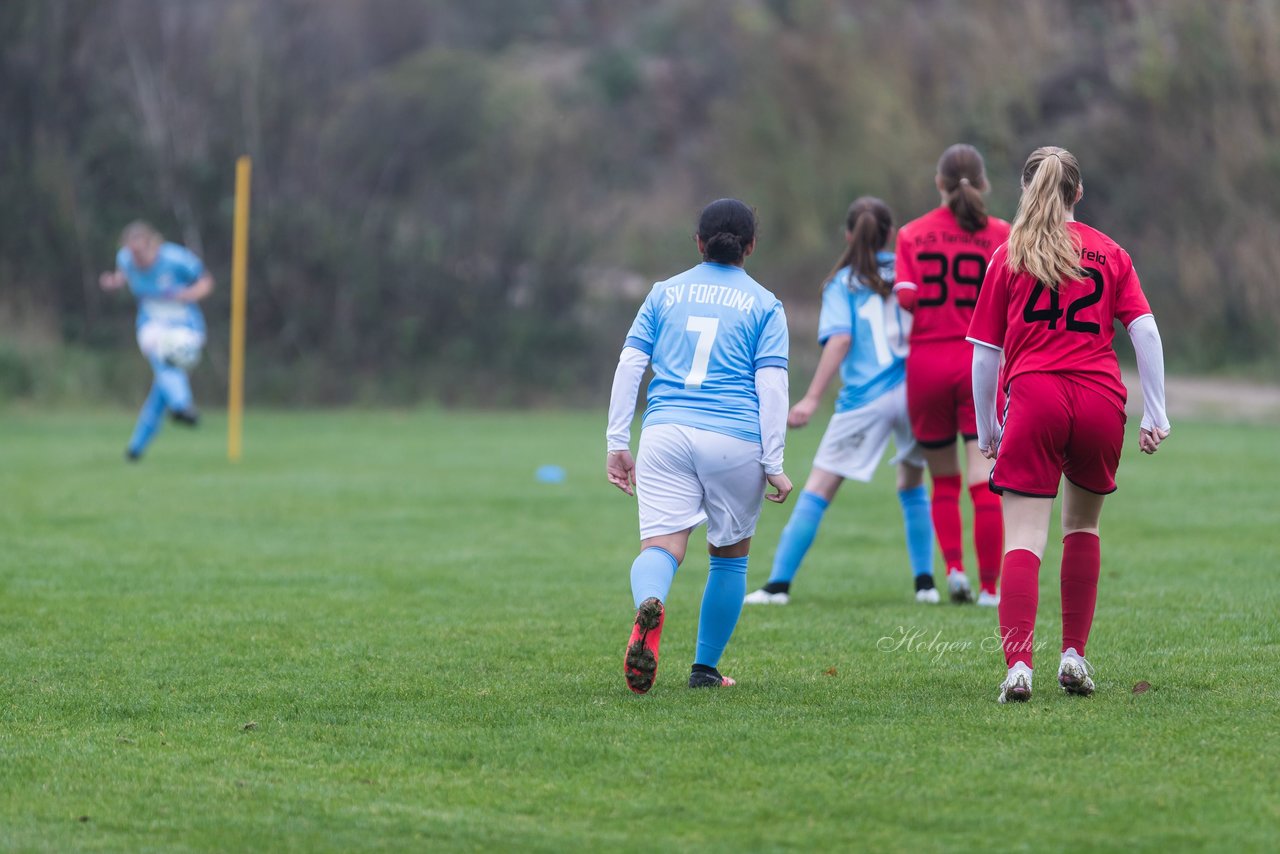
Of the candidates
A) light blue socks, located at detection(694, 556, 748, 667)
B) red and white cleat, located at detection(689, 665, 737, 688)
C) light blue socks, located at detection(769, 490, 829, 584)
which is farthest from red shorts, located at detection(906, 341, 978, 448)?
red and white cleat, located at detection(689, 665, 737, 688)

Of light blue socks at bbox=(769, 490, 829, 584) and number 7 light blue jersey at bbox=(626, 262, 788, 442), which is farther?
light blue socks at bbox=(769, 490, 829, 584)

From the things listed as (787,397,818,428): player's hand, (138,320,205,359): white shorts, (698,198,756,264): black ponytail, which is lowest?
(138,320,205,359): white shorts

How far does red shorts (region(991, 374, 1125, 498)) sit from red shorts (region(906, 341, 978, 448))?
2446 millimetres

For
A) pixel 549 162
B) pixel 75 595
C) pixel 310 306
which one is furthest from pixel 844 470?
pixel 549 162

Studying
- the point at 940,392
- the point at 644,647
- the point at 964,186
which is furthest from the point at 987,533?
the point at 644,647

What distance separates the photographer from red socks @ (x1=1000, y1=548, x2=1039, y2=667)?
5609 millimetres

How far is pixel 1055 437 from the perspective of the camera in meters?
5.53

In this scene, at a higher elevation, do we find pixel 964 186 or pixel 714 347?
pixel 964 186

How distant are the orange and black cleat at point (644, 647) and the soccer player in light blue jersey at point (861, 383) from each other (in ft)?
8.94

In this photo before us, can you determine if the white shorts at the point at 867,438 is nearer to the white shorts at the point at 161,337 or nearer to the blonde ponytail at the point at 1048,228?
the blonde ponytail at the point at 1048,228

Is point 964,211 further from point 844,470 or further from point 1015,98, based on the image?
point 1015,98

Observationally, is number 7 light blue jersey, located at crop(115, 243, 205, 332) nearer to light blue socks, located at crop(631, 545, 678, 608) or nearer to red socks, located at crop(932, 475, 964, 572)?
red socks, located at crop(932, 475, 964, 572)

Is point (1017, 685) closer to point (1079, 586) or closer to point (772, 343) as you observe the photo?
point (1079, 586)

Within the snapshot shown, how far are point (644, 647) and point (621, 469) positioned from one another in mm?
639
